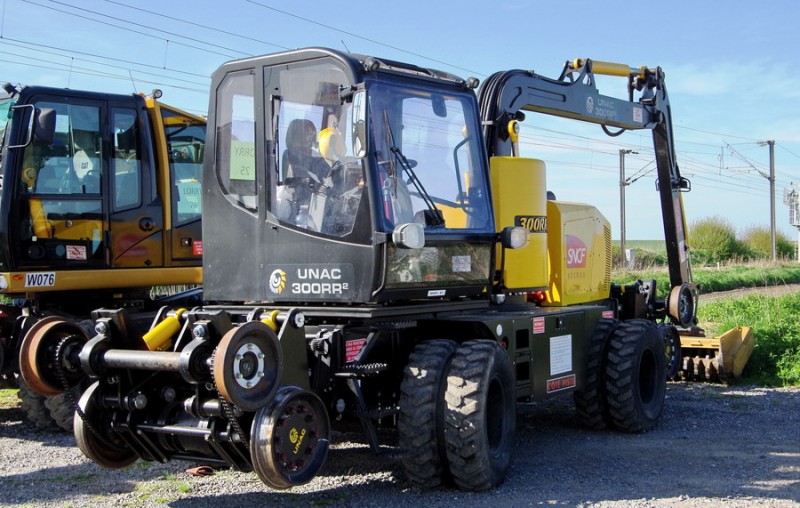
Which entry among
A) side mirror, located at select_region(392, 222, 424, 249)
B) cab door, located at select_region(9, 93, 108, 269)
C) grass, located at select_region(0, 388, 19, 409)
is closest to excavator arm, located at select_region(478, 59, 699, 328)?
side mirror, located at select_region(392, 222, 424, 249)

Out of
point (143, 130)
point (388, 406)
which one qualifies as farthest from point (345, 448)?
point (143, 130)

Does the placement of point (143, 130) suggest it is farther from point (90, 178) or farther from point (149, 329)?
point (149, 329)

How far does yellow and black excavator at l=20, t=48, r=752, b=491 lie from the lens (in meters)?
5.58

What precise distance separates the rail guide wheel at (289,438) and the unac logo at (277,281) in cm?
112

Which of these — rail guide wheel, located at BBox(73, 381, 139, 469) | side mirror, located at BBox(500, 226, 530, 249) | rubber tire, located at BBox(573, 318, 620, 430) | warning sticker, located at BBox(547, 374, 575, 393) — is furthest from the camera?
rubber tire, located at BBox(573, 318, 620, 430)

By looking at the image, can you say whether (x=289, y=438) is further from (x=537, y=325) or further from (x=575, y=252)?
(x=575, y=252)

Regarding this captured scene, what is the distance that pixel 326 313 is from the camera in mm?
6344

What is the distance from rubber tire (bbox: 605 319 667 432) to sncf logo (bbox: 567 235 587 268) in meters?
0.87

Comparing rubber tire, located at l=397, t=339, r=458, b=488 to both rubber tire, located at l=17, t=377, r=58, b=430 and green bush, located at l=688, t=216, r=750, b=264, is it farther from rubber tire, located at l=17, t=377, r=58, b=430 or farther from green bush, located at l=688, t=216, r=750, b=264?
green bush, located at l=688, t=216, r=750, b=264

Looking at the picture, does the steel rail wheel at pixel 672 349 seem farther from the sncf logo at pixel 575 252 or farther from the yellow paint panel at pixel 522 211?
the yellow paint panel at pixel 522 211

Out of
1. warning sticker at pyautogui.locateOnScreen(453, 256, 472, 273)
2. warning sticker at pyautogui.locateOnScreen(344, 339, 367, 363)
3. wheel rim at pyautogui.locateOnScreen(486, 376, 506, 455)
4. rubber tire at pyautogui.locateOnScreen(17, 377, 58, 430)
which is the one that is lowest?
rubber tire at pyautogui.locateOnScreen(17, 377, 58, 430)

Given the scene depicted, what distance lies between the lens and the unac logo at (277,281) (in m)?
6.48

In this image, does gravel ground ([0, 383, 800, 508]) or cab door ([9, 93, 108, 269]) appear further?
cab door ([9, 93, 108, 269])

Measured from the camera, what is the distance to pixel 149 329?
6148mm
